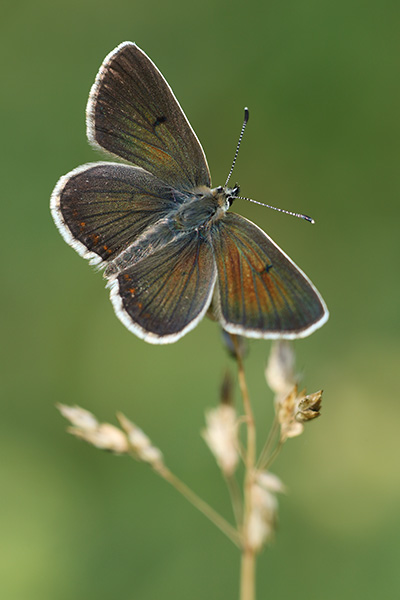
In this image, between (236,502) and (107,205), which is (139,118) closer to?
(107,205)

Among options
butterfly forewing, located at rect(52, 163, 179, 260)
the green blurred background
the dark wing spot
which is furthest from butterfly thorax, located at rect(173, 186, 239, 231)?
the green blurred background

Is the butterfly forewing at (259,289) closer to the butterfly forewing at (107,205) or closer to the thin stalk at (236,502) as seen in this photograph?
the butterfly forewing at (107,205)

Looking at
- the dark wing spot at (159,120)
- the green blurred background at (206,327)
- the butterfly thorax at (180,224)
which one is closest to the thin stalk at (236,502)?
Answer: the green blurred background at (206,327)

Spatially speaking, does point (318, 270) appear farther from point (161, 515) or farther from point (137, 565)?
point (137, 565)

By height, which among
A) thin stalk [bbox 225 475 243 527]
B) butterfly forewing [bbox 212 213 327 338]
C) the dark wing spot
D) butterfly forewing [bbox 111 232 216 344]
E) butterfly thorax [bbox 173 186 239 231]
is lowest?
thin stalk [bbox 225 475 243 527]

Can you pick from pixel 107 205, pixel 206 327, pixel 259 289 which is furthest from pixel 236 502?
pixel 206 327

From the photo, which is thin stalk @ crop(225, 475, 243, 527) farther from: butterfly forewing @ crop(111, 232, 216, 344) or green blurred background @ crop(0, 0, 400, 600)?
green blurred background @ crop(0, 0, 400, 600)
